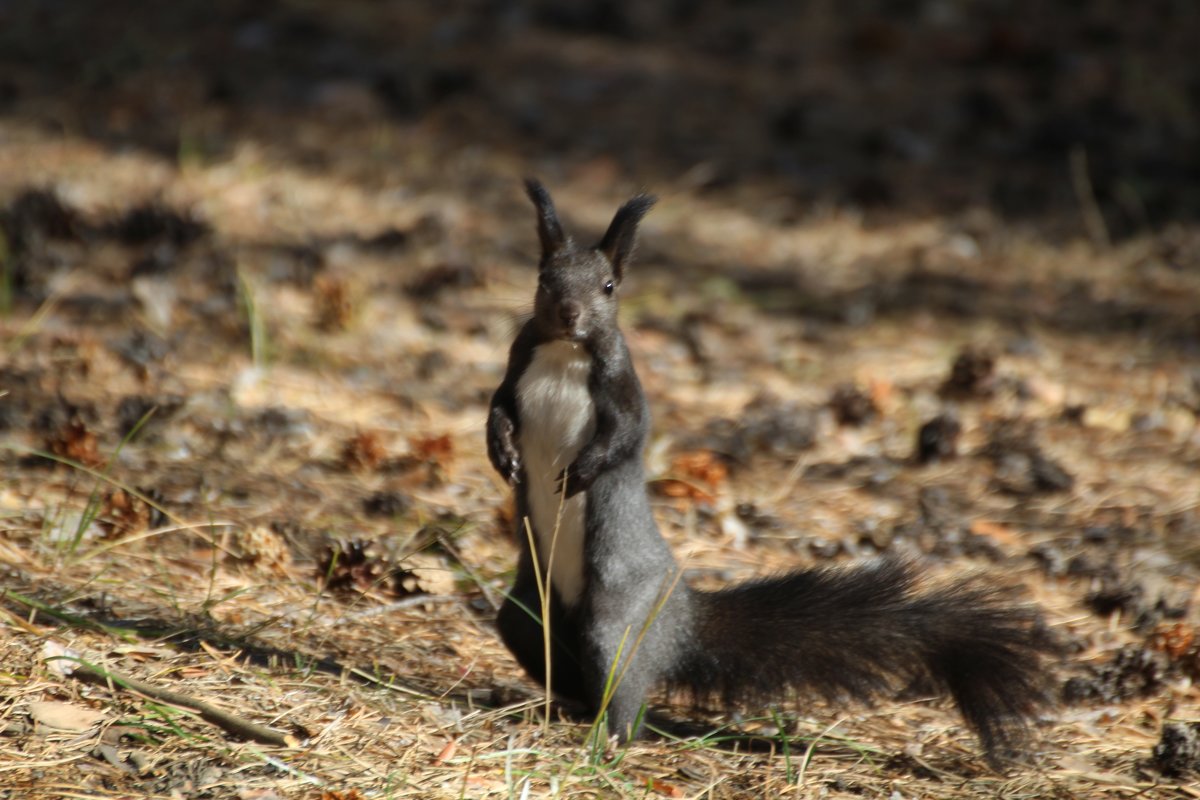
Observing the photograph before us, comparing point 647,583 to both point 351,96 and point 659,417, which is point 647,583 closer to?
point 659,417

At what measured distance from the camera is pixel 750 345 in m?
4.66

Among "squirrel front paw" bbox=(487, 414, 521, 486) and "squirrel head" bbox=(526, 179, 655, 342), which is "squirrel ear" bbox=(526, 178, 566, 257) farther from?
"squirrel front paw" bbox=(487, 414, 521, 486)

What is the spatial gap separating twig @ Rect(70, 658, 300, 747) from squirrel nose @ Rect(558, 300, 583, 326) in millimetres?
872

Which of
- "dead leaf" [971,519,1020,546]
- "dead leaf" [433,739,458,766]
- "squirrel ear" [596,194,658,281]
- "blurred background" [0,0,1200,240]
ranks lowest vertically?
"dead leaf" [433,739,458,766]

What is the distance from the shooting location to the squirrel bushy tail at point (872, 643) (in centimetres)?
237

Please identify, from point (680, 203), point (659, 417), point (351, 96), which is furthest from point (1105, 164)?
point (351, 96)

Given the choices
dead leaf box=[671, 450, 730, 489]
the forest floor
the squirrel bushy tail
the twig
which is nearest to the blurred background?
the forest floor

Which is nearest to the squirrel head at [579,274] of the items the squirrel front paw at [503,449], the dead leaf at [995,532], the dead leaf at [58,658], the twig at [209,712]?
the squirrel front paw at [503,449]

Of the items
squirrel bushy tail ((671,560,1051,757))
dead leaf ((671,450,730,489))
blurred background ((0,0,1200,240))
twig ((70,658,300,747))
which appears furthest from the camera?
blurred background ((0,0,1200,240))

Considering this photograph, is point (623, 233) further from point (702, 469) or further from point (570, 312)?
point (702, 469)

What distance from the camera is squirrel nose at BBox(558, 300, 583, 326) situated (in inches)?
95.5

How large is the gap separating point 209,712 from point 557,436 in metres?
0.78

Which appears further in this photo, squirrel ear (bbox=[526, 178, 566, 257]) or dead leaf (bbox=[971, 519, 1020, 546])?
dead leaf (bbox=[971, 519, 1020, 546])

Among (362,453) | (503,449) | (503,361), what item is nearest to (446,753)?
(503,449)
